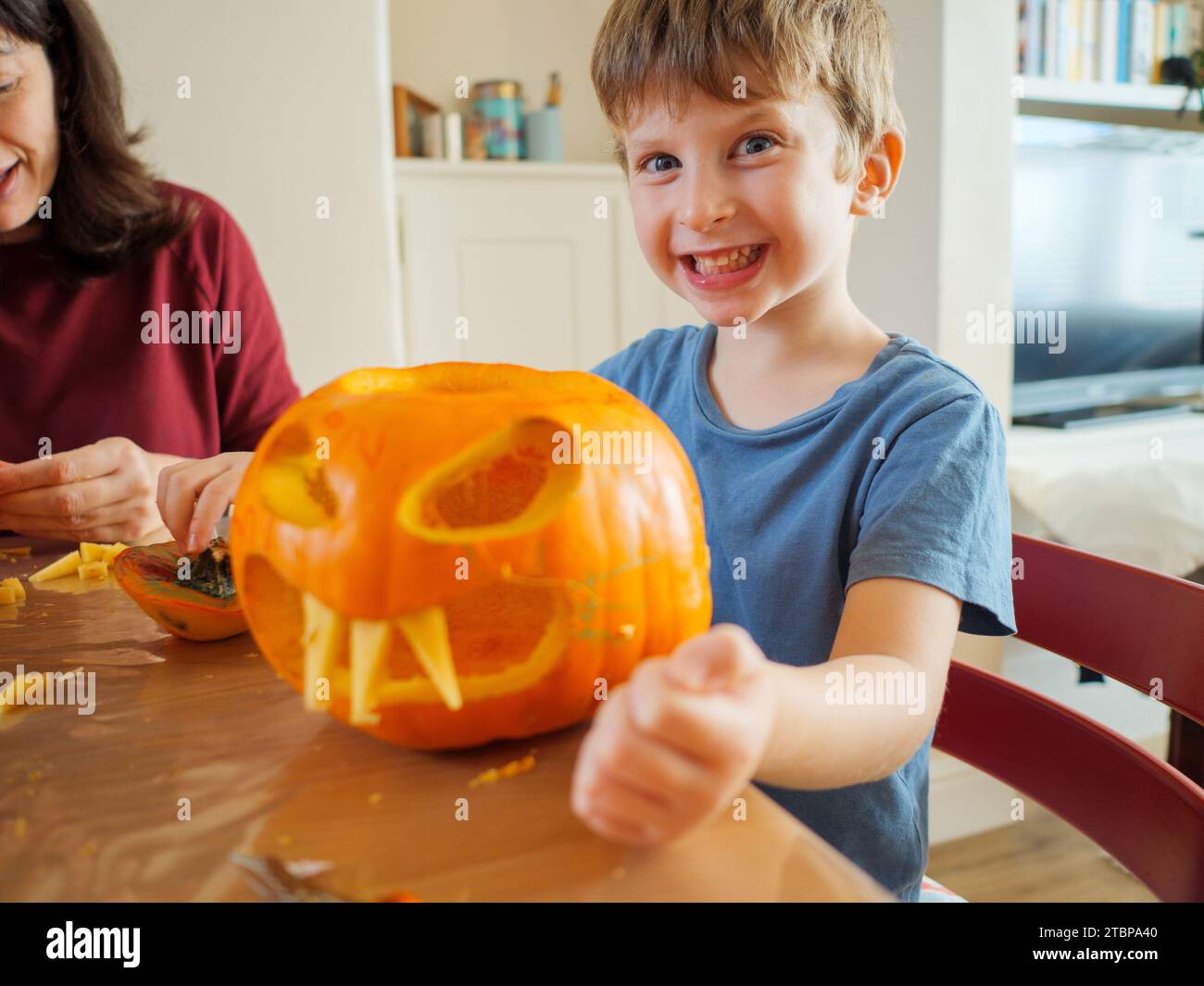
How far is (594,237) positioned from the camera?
2.92m

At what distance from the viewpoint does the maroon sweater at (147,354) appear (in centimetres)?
127

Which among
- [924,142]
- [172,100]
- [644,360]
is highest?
[172,100]

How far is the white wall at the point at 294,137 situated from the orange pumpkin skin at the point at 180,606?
57.2 inches

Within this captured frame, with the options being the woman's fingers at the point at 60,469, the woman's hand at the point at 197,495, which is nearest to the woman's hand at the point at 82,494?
the woman's fingers at the point at 60,469

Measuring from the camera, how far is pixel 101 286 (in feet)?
4.36

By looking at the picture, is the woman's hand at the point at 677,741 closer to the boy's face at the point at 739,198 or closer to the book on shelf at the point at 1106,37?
the boy's face at the point at 739,198

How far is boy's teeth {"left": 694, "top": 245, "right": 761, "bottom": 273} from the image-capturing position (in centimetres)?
79

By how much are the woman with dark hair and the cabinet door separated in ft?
4.35

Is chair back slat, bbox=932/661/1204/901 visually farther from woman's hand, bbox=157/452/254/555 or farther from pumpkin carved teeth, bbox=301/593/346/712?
woman's hand, bbox=157/452/254/555

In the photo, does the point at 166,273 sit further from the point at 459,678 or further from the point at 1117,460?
the point at 1117,460

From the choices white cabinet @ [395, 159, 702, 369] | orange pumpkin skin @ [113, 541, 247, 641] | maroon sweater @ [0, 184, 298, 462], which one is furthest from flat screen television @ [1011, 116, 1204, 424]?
orange pumpkin skin @ [113, 541, 247, 641]

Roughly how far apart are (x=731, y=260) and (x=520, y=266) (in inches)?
84.3

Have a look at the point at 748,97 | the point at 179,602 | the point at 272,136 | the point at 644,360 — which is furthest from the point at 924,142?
the point at 179,602
